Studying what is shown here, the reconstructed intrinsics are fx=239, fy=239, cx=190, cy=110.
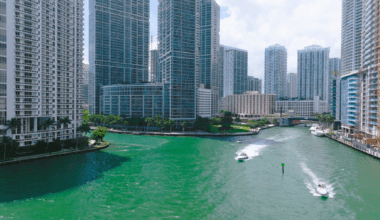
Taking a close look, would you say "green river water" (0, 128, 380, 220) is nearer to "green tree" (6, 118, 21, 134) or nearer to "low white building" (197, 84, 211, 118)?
"green tree" (6, 118, 21, 134)

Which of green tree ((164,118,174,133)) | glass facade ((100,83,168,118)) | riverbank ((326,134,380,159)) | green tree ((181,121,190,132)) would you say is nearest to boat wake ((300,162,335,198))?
riverbank ((326,134,380,159))

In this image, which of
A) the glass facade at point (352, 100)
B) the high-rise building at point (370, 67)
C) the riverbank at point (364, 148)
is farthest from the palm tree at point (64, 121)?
the glass facade at point (352, 100)

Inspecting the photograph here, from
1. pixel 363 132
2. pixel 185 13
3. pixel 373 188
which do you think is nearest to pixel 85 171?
pixel 373 188

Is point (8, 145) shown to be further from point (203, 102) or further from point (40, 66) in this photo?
point (203, 102)

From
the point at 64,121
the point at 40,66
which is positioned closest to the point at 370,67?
the point at 64,121

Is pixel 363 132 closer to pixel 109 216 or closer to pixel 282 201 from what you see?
pixel 282 201
